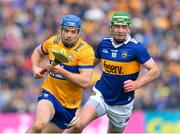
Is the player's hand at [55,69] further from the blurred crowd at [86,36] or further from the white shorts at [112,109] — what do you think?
the blurred crowd at [86,36]

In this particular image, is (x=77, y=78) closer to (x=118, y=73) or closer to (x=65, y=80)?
(x=65, y=80)

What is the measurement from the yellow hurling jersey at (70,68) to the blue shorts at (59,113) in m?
0.06

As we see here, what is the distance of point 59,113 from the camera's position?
13.1 m

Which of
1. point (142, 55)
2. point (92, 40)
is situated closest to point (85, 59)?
point (142, 55)

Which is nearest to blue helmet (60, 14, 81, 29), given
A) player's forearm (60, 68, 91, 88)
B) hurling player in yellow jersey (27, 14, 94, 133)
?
hurling player in yellow jersey (27, 14, 94, 133)

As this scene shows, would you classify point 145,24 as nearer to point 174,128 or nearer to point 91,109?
point 174,128

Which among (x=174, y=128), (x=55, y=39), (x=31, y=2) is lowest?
(x=174, y=128)

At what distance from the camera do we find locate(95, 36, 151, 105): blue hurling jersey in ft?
42.5

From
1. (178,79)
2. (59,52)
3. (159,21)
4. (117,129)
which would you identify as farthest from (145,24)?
(59,52)

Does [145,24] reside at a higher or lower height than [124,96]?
lower

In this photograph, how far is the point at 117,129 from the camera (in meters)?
13.7

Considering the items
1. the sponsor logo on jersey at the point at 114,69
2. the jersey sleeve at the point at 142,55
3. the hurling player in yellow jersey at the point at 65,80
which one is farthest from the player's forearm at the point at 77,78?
the jersey sleeve at the point at 142,55

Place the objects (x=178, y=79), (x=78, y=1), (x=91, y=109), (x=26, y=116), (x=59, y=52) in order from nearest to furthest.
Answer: (x=59, y=52)
(x=91, y=109)
(x=26, y=116)
(x=178, y=79)
(x=78, y=1)

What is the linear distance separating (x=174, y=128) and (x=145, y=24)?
473 cm
